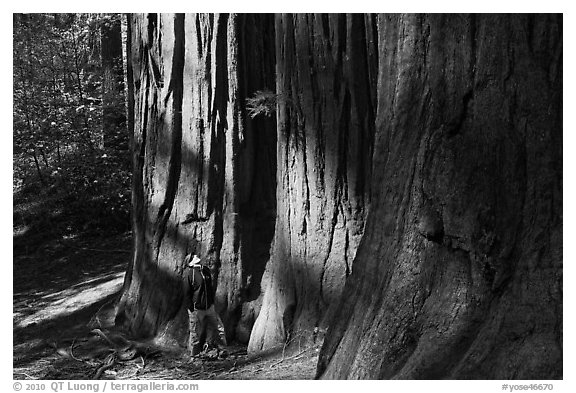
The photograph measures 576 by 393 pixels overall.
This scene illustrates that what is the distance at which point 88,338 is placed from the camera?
9.27m

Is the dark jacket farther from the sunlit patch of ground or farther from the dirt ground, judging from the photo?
the sunlit patch of ground

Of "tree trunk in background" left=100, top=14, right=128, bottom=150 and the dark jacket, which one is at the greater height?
"tree trunk in background" left=100, top=14, right=128, bottom=150

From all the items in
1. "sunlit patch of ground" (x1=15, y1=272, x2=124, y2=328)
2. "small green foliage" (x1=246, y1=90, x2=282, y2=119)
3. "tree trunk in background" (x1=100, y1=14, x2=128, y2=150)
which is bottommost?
"sunlit patch of ground" (x1=15, y1=272, x2=124, y2=328)

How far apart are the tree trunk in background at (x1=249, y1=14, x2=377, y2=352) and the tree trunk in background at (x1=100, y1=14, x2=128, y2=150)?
1077 cm

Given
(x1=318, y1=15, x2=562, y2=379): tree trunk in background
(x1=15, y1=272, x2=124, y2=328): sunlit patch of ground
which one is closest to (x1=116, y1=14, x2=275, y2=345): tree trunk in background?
(x1=15, y1=272, x2=124, y2=328): sunlit patch of ground

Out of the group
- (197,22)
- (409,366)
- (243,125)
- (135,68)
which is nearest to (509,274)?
(409,366)

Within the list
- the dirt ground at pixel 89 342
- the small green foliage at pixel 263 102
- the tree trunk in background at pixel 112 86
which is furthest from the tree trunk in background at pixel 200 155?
the tree trunk in background at pixel 112 86

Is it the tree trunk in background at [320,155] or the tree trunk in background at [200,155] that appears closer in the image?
the tree trunk in background at [320,155]

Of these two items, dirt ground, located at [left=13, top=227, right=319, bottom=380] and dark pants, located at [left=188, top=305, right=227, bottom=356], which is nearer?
dirt ground, located at [left=13, top=227, right=319, bottom=380]

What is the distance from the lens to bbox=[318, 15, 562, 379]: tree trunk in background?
379cm

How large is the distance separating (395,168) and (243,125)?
4.42 metres

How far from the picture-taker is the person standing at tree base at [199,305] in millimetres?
7930

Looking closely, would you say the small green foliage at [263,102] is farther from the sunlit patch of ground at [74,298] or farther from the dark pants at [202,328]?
the sunlit patch of ground at [74,298]

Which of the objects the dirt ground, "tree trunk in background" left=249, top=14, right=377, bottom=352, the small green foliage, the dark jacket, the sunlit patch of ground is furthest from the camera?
the sunlit patch of ground
